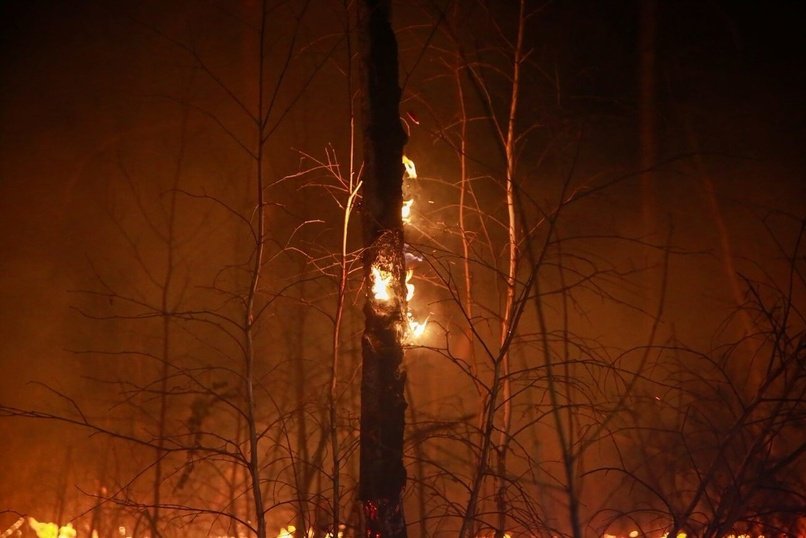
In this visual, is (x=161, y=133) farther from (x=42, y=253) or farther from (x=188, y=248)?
(x=42, y=253)

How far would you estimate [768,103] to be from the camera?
4312 mm

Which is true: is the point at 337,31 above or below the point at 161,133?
above

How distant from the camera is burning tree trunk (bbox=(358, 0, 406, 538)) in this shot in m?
2.97

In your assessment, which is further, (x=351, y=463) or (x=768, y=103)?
(x=768, y=103)

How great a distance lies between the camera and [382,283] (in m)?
3.04

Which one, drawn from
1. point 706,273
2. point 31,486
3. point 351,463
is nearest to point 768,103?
point 706,273

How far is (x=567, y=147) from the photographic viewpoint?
13.5 ft

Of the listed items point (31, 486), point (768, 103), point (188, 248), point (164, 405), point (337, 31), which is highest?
point (337, 31)

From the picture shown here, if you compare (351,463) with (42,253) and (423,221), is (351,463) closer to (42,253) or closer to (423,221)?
(423,221)

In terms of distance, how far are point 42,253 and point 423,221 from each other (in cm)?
257

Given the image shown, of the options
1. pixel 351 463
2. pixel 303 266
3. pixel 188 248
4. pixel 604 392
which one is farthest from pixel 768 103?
pixel 188 248

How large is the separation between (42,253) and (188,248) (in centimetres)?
99

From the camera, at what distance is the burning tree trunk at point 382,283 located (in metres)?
2.97

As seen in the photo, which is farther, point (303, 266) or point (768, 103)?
point (768, 103)
